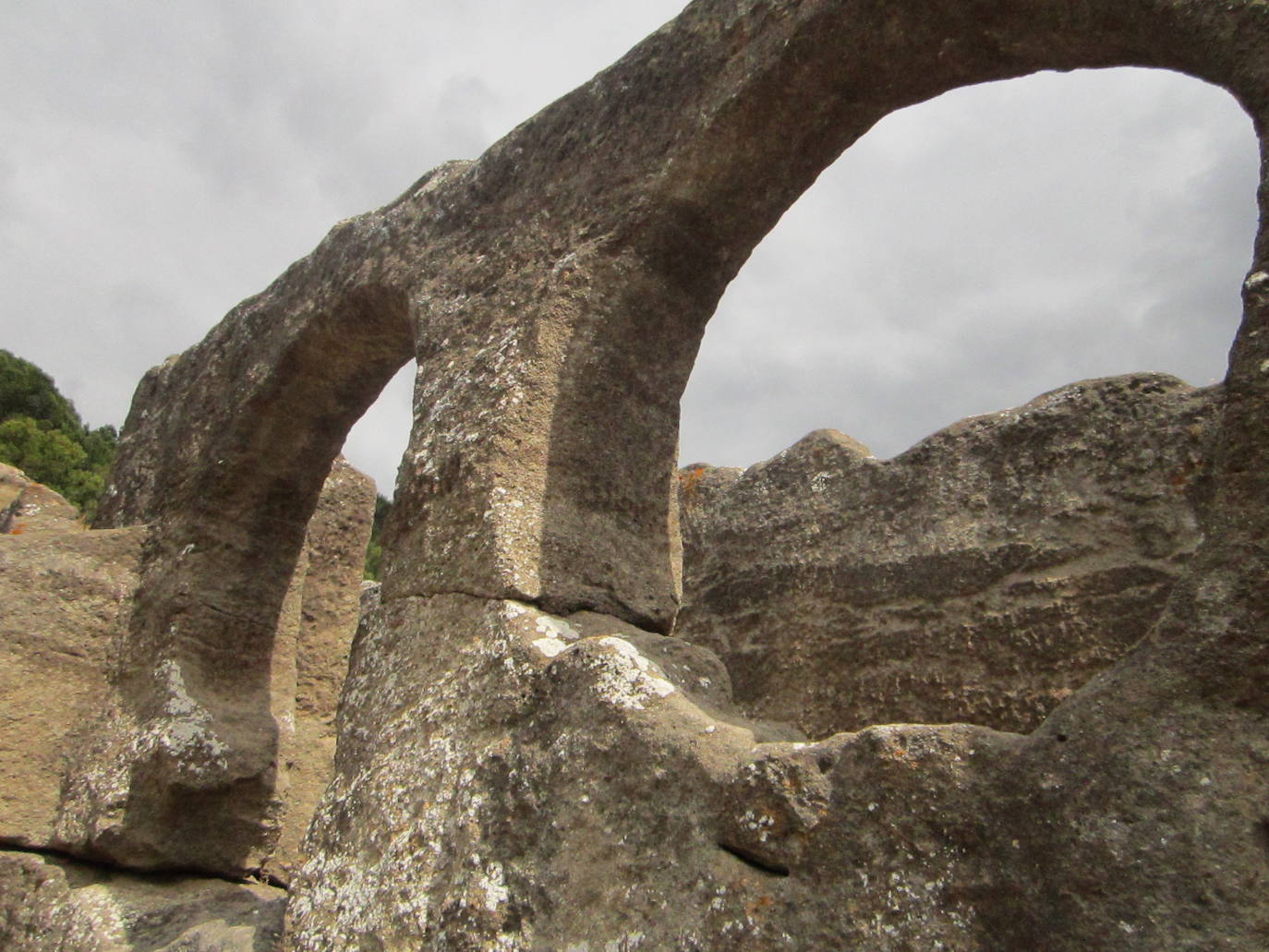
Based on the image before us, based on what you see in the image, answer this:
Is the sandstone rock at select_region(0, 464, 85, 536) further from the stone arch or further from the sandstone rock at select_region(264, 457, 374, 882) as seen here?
the stone arch

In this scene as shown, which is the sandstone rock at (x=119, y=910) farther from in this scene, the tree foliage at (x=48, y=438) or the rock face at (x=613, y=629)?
the tree foliage at (x=48, y=438)

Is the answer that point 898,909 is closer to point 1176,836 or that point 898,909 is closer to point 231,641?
point 1176,836

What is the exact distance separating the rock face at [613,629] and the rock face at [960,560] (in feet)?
0.62

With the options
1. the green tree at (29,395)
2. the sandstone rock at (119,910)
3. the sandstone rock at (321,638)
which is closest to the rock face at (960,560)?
the sandstone rock at (321,638)

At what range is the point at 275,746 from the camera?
377 cm


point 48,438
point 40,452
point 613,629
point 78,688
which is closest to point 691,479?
point 78,688

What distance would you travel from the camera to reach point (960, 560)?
466 cm

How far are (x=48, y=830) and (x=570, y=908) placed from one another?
2463 mm

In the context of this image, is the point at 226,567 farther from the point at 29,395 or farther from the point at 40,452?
the point at 29,395

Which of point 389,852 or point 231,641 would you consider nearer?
point 389,852

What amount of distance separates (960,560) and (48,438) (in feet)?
57.8

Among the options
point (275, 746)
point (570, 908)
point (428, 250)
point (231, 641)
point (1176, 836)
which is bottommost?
point (570, 908)

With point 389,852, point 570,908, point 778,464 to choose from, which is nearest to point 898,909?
point 570,908

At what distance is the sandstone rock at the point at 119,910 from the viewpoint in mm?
3092
